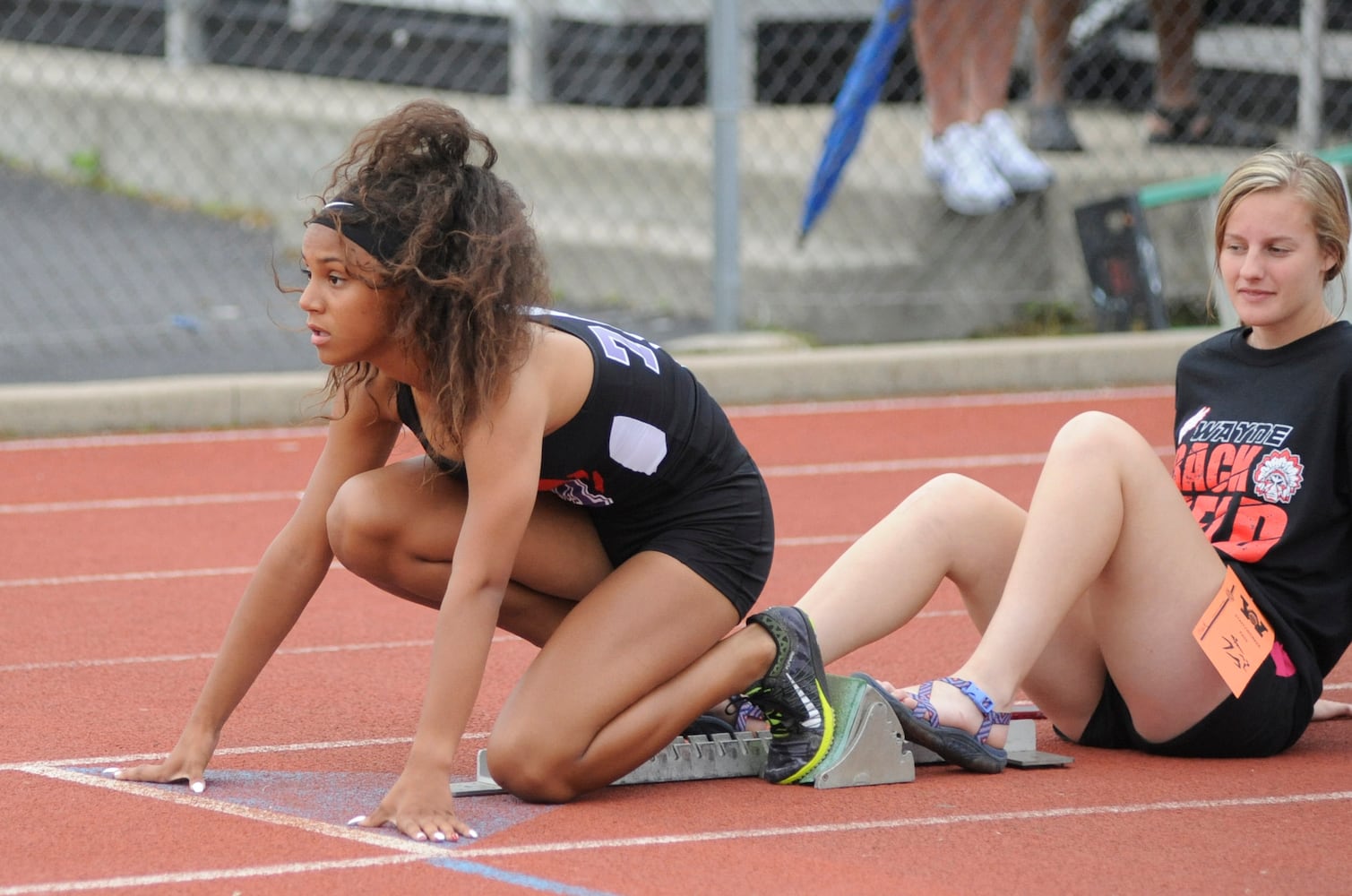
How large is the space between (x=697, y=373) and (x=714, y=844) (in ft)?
15.4

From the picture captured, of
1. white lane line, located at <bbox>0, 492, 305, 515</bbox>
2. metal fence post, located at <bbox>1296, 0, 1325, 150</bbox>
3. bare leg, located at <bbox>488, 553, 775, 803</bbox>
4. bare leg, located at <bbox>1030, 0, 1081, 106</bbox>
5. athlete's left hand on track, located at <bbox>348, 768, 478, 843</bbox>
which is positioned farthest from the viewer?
bare leg, located at <bbox>1030, 0, 1081, 106</bbox>

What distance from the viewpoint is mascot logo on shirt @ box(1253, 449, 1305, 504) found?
10.8 feet

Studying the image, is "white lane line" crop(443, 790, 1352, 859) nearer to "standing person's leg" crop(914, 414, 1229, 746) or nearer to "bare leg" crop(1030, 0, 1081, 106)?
"standing person's leg" crop(914, 414, 1229, 746)

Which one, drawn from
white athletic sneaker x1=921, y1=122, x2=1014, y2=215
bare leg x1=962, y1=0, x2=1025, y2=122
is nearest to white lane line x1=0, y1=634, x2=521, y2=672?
white athletic sneaker x1=921, y1=122, x2=1014, y2=215

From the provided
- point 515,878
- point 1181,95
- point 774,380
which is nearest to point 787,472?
point 774,380

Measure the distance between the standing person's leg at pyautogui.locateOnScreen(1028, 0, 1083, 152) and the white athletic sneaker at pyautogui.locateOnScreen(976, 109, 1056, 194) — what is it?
0.75m

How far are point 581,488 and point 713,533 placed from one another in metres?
0.25

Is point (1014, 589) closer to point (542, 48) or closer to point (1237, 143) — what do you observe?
point (1237, 143)

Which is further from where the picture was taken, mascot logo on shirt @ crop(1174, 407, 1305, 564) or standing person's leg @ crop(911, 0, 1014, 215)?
standing person's leg @ crop(911, 0, 1014, 215)

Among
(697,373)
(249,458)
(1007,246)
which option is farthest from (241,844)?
(1007,246)

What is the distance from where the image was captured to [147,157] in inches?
460

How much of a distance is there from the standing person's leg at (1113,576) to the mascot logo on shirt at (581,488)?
27.1 inches

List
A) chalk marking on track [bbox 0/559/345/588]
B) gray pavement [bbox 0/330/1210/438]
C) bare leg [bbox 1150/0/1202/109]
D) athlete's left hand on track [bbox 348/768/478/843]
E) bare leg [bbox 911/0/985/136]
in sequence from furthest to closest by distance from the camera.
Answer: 1. bare leg [bbox 1150/0/1202/109]
2. bare leg [bbox 911/0/985/136]
3. gray pavement [bbox 0/330/1210/438]
4. chalk marking on track [bbox 0/559/345/588]
5. athlete's left hand on track [bbox 348/768/478/843]

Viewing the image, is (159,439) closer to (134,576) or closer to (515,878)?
(134,576)
